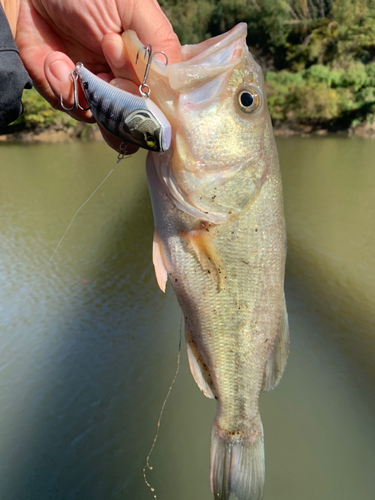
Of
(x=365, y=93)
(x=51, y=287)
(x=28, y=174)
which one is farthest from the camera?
(x=365, y=93)

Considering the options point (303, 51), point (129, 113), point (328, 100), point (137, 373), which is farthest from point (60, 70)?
point (303, 51)

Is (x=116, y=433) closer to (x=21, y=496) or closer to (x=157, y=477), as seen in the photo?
(x=157, y=477)

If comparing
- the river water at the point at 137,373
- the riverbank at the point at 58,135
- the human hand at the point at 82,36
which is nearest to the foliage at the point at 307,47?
the riverbank at the point at 58,135

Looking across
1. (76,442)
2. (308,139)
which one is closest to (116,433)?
(76,442)

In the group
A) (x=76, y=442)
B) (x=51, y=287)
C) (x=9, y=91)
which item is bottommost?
(x=51, y=287)

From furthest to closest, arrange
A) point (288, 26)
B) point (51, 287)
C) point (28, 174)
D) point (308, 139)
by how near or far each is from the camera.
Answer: point (288, 26) < point (308, 139) < point (28, 174) < point (51, 287)

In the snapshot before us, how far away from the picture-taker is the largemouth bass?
1066 millimetres

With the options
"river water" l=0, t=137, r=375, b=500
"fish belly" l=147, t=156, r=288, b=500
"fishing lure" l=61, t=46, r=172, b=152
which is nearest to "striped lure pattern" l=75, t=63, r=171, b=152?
"fishing lure" l=61, t=46, r=172, b=152

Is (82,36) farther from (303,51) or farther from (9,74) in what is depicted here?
(303,51)

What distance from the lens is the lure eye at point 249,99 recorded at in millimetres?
1106

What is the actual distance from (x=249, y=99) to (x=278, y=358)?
40.5 inches

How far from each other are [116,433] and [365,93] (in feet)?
70.6

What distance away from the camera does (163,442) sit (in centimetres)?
253

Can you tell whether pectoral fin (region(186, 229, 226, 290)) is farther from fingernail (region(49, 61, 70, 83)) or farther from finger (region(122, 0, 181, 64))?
fingernail (region(49, 61, 70, 83))
